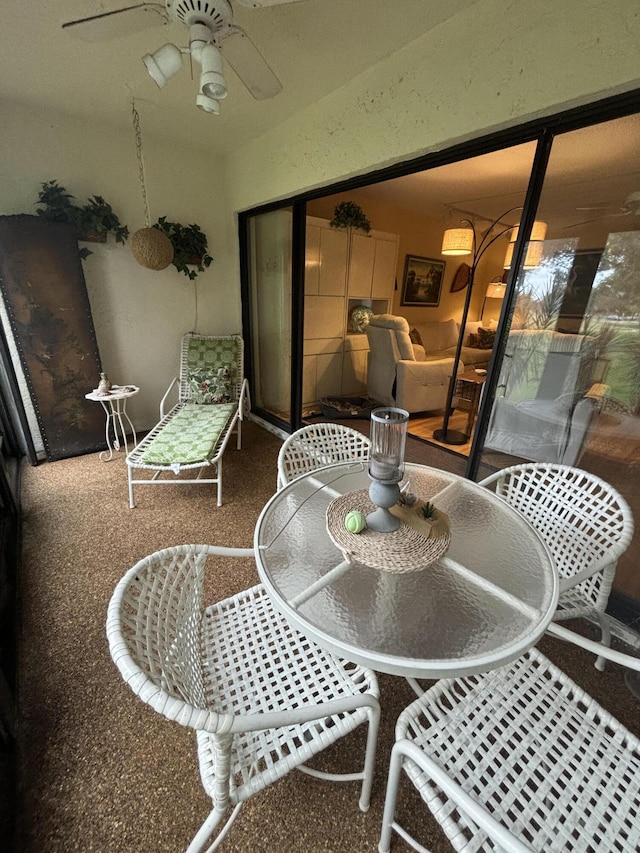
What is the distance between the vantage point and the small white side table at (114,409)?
267cm

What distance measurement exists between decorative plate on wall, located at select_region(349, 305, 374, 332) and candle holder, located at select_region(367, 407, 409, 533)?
11.7ft

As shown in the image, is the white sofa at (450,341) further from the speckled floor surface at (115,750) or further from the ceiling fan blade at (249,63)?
the speckled floor surface at (115,750)

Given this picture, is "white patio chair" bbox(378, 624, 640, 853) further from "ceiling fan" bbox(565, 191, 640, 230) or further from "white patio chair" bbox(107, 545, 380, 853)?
"ceiling fan" bbox(565, 191, 640, 230)

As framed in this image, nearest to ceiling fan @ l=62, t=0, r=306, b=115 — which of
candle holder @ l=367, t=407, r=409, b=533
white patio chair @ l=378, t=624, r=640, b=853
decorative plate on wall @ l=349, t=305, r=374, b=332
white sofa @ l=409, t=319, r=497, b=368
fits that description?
candle holder @ l=367, t=407, r=409, b=533

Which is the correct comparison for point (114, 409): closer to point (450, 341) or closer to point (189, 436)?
point (189, 436)

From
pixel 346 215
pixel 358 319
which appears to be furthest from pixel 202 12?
pixel 358 319

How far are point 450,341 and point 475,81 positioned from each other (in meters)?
4.37

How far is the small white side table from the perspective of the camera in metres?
2.67

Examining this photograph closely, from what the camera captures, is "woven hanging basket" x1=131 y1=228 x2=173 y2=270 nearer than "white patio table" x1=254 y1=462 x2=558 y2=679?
No

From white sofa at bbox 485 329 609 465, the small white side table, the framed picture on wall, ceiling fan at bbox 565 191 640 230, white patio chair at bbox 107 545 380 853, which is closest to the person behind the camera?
white patio chair at bbox 107 545 380 853

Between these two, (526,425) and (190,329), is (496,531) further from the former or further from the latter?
(190,329)

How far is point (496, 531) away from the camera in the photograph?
110 centimetres

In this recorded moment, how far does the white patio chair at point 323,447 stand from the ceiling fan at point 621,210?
143 cm

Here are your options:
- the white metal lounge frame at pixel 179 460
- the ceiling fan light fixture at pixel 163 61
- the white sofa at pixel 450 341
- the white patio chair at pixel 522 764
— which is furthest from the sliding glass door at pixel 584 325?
the white sofa at pixel 450 341
